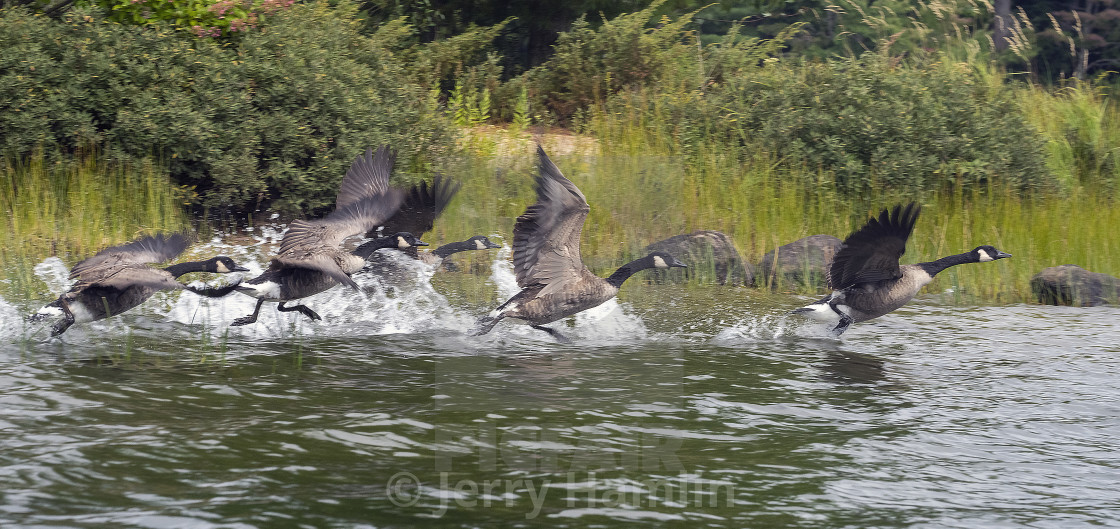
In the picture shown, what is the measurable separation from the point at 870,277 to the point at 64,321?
6081mm

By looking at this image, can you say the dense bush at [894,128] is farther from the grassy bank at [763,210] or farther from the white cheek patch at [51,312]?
the white cheek patch at [51,312]

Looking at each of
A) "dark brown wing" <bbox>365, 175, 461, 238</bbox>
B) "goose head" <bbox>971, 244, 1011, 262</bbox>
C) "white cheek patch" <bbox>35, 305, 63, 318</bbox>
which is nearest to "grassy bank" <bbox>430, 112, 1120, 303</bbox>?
"goose head" <bbox>971, 244, 1011, 262</bbox>

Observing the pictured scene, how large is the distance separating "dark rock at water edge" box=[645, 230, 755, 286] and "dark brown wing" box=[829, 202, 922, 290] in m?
2.22

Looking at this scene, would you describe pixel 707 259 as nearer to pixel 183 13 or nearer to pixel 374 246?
pixel 374 246

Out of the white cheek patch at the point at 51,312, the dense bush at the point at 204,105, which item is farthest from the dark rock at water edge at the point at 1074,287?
the white cheek patch at the point at 51,312

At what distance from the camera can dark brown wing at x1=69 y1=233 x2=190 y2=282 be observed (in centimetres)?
718

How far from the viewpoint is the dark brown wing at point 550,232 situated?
6.87m

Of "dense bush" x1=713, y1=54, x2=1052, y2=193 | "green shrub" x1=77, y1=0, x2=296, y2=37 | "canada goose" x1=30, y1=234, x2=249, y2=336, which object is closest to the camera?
"canada goose" x1=30, y1=234, x2=249, y2=336

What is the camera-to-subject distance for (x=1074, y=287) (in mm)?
9664

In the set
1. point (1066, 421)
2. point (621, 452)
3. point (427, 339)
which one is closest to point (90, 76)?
point (427, 339)

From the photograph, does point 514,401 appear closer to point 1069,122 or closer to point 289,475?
point 289,475

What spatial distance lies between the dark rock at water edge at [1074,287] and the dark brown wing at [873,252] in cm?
286

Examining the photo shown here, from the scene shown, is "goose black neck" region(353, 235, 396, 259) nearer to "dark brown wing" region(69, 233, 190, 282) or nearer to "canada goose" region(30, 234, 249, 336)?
"canada goose" region(30, 234, 249, 336)

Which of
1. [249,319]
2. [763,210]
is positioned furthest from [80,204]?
[763,210]
